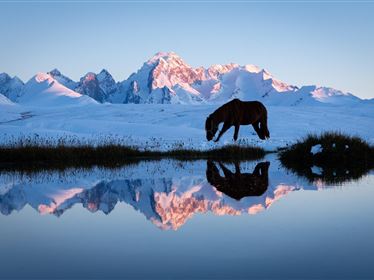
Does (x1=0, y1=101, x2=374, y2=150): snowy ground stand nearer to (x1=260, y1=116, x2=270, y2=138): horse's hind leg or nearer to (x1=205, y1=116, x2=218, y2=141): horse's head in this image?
(x1=260, y1=116, x2=270, y2=138): horse's hind leg

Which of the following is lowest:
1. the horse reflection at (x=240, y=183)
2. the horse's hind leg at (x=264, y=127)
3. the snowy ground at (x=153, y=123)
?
the horse reflection at (x=240, y=183)

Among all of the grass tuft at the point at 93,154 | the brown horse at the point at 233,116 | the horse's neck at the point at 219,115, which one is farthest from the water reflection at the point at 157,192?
the brown horse at the point at 233,116

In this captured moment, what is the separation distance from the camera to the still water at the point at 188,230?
12.8 feet

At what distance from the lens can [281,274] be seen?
3705 millimetres

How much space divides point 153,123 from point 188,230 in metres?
37.6

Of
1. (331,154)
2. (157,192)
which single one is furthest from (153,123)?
(157,192)

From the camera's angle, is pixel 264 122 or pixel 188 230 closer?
pixel 188 230

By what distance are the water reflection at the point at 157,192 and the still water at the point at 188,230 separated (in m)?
0.02

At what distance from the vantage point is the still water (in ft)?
12.8

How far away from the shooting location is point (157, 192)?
8547 millimetres

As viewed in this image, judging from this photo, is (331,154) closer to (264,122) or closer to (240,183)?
(240,183)

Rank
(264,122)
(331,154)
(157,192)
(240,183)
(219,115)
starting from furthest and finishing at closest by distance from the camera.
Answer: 1. (264,122)
2. (219,115)
3. (331,154)
4. (240,183)
5. (157,192)

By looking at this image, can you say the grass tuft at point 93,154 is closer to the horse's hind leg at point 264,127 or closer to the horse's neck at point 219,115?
the horse's neck at point 219,115

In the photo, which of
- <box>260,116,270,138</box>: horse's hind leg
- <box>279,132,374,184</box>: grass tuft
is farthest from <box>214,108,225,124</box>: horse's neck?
<box>279,132,374,184</box>: grass tuft
